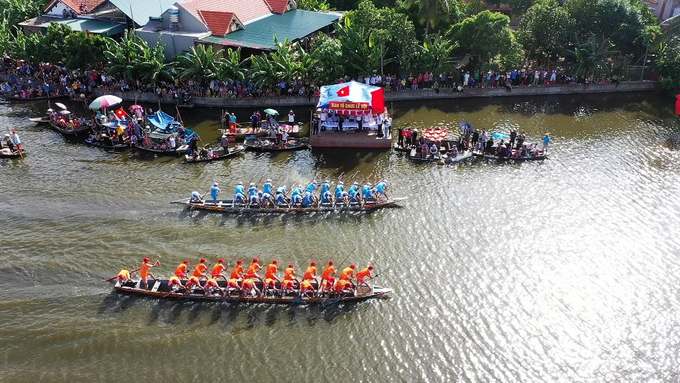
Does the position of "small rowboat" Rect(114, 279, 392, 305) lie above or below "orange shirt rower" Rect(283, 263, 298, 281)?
below

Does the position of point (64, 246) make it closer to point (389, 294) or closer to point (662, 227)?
point (389, 294)

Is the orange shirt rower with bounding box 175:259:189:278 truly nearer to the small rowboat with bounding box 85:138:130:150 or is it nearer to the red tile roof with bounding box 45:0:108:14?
the small rowboat with bounding box 85:138:130:150

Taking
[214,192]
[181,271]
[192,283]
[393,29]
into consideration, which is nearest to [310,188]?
[214,192]

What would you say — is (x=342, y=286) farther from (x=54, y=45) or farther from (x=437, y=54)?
(x=54, y=45)

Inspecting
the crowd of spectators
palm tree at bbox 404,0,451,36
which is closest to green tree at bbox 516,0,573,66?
the crowd of spectators

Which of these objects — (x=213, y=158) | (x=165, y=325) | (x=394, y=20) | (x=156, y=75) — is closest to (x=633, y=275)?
(x=165, y=325)
